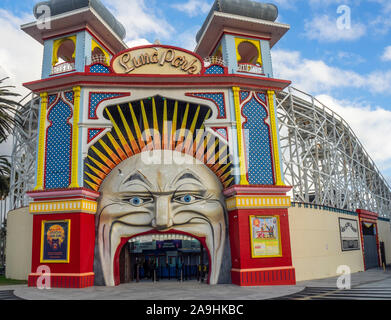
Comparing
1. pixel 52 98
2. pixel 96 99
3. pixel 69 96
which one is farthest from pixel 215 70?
pixel 52 98

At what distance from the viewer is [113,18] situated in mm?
21250

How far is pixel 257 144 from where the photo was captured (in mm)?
18344

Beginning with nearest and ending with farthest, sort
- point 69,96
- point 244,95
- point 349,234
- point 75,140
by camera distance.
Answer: point 75,140 < point 69,96 < point 244,95 < point 349,234

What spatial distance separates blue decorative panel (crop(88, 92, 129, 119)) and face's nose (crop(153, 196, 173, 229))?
5.49 meters

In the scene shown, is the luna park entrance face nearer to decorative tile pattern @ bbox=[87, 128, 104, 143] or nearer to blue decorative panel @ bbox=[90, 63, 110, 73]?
decorative tile pattern @ bbox=[87, 128, 104, 143]

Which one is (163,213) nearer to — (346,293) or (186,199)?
(186,199)

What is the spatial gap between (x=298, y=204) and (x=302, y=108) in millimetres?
11920

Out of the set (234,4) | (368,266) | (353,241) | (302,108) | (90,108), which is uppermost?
(234,4)

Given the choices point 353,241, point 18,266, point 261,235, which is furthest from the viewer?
point 353,241

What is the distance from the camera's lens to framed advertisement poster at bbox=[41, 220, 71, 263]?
16.3 meters

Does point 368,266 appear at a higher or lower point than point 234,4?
lower

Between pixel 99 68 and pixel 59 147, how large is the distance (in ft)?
15.3
